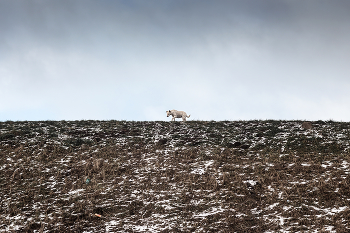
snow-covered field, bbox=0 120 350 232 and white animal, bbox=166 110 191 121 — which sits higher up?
white animal, bbox=166 110 191 121

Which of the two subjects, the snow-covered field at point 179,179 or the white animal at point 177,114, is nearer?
the snow-covered field at point 179,179

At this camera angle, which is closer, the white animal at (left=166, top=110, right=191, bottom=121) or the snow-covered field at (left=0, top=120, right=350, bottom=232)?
the snow-covered field at (left=0, top=120, right=350, bottom=232)

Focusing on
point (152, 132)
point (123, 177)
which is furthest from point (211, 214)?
point (152, 132)

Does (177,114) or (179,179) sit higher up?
(177,114)

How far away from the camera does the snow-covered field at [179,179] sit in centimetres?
1034

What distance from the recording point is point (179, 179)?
1391 centimetres

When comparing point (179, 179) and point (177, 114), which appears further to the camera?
point (177, 114)

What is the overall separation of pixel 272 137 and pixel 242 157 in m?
4.13

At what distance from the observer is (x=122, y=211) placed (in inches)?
450

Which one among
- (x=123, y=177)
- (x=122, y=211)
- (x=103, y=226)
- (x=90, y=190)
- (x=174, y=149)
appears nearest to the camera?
(x=103, y=226)

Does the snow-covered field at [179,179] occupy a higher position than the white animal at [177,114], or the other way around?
the white animal at [177,114]

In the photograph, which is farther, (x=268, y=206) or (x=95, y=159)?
(x=95, y=159)

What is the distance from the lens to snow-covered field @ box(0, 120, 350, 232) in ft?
33.9

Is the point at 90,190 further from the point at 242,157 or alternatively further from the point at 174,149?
the point at 242,157
